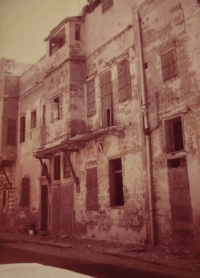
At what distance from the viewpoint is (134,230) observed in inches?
356

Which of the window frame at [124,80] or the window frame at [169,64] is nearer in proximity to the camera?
the window frame at [169,64]

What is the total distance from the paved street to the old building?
5.42 ft

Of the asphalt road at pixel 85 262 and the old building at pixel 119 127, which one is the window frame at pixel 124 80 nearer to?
the old building at pixel 119 127

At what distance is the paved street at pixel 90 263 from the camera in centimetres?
587

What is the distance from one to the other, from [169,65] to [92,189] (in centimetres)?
543

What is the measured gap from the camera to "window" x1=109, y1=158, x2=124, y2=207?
A: 10281 mm

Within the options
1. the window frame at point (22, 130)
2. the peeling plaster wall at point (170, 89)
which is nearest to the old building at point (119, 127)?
the peeling plaster wall at point (170, 89)

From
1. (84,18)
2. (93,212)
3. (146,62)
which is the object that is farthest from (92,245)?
(84,18)

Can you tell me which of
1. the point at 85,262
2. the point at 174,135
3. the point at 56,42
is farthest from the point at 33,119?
the point at 85,262

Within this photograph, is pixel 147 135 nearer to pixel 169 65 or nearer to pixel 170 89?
pixel 170 89

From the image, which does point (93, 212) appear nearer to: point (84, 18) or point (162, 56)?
point (162, 56)

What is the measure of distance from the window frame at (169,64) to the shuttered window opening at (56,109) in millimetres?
5687

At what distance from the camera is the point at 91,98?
12078 millimetres

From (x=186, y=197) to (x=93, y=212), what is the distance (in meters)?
4.28
